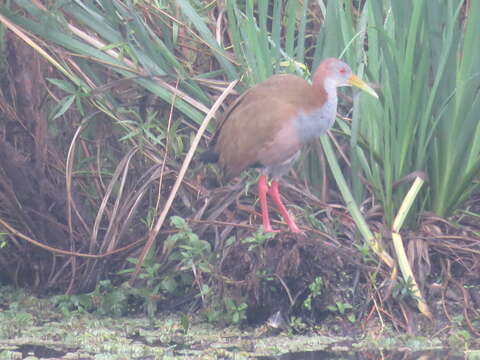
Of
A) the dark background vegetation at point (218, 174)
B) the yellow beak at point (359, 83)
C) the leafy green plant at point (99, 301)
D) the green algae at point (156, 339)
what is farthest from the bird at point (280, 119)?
the leafy green plant at point (99, 301)

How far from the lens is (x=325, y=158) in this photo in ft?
17.1

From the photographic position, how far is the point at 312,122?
463cm

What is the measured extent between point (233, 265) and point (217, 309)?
0.24 meters

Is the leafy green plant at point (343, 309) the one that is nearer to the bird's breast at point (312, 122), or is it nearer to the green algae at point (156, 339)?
the green algae at point (156, 339)

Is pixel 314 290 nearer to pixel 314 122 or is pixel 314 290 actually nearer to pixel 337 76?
pixel 314 122

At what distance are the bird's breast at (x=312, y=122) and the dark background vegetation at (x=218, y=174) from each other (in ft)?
0.67

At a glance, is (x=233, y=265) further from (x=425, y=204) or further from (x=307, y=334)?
(x=425, y=204)

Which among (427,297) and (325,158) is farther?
(325,158)

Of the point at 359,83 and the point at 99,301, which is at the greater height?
the point at 359,83

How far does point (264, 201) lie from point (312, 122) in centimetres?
50

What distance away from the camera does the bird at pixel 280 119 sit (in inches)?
183

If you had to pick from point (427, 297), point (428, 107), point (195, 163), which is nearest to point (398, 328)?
point (427, 297)

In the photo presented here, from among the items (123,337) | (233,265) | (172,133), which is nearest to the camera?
(123,337)

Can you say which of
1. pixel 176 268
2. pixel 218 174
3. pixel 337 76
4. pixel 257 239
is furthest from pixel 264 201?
pixel 337 76
